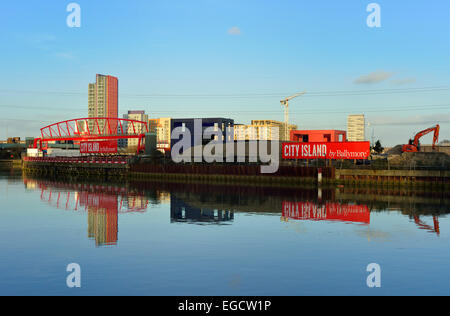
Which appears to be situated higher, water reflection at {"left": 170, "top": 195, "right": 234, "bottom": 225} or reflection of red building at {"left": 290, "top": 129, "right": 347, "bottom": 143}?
→ reflection of red building at {"left": 290, "top": 129, "right": 347, "bottom": 143}

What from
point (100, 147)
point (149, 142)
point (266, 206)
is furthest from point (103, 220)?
point (149, 142)

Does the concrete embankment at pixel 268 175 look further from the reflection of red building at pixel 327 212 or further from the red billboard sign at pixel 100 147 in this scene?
the reflection of red building at pixel 327 212

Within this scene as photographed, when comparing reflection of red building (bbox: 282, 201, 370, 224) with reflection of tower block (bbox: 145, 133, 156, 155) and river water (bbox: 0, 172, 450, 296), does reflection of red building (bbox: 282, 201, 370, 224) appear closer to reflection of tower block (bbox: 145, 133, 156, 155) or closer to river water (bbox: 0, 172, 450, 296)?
river water (bbox: 0, 172, 450, 296)

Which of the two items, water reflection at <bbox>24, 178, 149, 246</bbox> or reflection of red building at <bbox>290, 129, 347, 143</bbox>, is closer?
water reflection at <bbox>24, 178, 149, 246</bbox>

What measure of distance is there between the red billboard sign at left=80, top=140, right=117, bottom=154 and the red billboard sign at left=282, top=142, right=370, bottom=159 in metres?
53.9

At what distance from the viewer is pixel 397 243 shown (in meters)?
25.6

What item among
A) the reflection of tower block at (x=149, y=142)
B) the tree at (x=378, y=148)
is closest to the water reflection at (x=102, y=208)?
the reflection of tower block at (x=149, y=142)

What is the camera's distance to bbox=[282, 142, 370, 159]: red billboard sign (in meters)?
72.8

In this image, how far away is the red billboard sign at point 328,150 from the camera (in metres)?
72.8

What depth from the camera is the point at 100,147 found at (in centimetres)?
11731

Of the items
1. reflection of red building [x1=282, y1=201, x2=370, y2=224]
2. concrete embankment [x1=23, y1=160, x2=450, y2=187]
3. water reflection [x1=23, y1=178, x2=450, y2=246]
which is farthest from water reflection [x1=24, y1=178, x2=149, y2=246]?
concrete embankment [x1=23, y1=160, x2=450, y2=187]

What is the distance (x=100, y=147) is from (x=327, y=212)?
8956 centimetres
